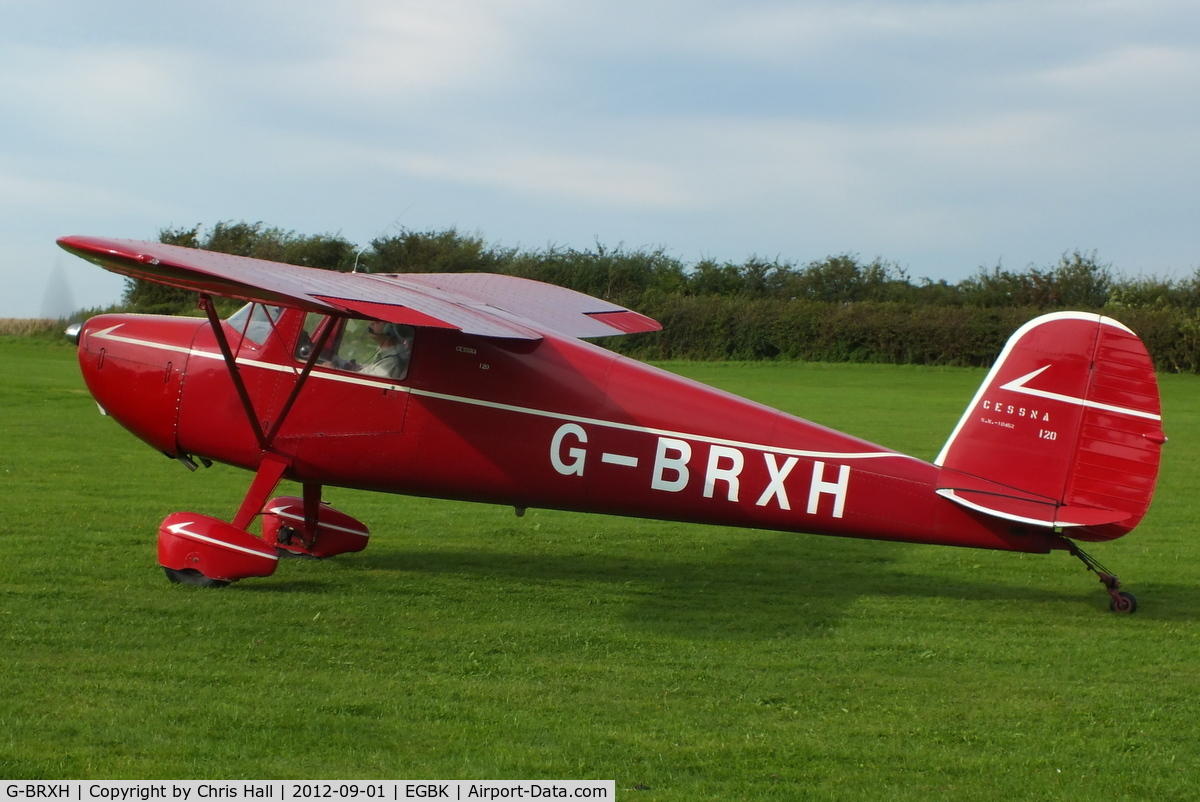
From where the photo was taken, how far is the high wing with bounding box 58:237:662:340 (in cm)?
638

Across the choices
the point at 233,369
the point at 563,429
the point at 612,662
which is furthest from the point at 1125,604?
the point at 233,369

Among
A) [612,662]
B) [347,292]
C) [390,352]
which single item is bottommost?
[612,662]

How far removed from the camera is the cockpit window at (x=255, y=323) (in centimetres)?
822

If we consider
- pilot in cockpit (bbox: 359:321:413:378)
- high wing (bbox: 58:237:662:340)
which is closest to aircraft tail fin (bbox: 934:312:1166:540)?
high wing (bbox: 58:237:662:340)

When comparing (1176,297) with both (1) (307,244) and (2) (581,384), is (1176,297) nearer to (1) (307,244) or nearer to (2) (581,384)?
(1) (307,244)

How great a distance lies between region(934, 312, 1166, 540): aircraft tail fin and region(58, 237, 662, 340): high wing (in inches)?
128

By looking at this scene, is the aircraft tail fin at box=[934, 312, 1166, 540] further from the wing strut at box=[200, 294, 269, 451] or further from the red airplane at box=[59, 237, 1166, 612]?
the wing strut at box=[200, 294, 269, 451]

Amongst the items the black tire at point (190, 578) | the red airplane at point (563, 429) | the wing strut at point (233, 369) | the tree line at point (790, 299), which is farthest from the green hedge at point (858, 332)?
the black tire at point (190, 578)

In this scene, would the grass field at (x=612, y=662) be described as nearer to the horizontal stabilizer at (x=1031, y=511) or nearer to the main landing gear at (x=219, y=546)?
the main landing gear at (x=219, y=546)

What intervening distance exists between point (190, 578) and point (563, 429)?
9.36 feet

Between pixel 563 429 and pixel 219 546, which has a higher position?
pixel 563 429

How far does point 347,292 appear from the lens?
7.23 meters

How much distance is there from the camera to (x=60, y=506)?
10523 millimetres

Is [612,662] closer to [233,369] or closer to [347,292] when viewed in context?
[347,292]
